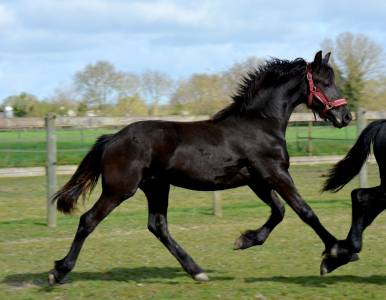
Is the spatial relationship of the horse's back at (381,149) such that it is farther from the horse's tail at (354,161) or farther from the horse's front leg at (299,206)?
the horse's front leg at (299,206)

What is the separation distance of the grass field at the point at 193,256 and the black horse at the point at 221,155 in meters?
0.40

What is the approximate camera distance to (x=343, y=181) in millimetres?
6789

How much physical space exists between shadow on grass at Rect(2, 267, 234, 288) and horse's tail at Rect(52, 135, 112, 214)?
0.75m

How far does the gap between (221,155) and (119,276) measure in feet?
5.63

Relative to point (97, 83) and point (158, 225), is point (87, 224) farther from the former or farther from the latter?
point (97, 83)

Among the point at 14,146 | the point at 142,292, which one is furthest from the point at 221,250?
the point at 14,146

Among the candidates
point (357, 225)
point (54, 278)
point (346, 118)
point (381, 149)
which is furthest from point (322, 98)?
point (54, 278)

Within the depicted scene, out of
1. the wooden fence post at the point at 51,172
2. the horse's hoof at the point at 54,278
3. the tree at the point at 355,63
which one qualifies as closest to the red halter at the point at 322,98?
the horse's hoof at the point at 54,278

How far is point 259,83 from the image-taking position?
6551mm

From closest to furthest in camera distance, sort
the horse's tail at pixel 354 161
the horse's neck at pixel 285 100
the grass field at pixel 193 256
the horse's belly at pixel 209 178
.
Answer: the grass field at pixel 193 256 < the horse's belly at pixel 209 178 < the horse's neck at pixel 285 100 < the horse's tail at pixel 354 161

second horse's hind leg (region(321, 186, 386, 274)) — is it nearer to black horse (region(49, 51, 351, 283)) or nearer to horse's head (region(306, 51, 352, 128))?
black horse (region(49, 51, 351, 283))

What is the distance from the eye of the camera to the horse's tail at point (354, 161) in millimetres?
6504

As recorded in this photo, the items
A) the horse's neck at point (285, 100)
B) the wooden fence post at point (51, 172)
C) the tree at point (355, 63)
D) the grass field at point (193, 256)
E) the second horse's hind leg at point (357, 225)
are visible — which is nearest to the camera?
the grass field at point (193, 256)

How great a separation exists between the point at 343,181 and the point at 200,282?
6.46 feet
